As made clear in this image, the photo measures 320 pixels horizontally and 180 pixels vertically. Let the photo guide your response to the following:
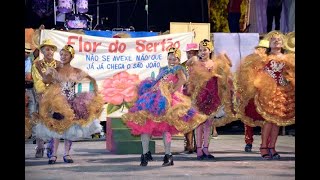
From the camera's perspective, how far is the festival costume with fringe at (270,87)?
8828 mm

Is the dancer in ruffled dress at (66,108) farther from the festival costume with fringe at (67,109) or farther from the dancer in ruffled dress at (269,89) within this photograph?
the dancer in ruffled dress at (269,89)

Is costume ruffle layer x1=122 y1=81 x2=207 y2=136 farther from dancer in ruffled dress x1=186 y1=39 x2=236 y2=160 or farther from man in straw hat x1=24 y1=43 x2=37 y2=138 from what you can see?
man in straw hat x1=24 y1=43 x2=37 y2=138

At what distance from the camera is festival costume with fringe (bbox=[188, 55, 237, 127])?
29.6 feet

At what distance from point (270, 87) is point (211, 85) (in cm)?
81

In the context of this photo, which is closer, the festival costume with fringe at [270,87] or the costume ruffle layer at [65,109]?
the costume ruffle layer at [65,109]

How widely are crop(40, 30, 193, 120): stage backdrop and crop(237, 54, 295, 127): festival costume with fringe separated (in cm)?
324

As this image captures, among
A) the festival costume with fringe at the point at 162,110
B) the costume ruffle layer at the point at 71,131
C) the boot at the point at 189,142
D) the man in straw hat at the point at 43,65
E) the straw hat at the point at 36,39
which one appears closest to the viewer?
the festival costume with fringe at the point at 162,110

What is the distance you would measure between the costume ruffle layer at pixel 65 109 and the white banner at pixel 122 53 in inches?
131

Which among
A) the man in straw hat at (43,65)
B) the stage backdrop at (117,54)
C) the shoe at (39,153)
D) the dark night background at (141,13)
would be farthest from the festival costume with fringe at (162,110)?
the dark night background at (141,13)

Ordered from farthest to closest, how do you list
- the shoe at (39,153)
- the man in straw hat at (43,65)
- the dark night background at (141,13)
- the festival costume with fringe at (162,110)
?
the dark night background at (141,13)
the shoe at (39,153)
the man in straw hat at (43,65)
the festival costume with fringe at (162,110)

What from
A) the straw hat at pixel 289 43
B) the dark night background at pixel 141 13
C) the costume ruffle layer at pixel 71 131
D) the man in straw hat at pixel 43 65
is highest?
the dark night background at pixel 141 13
